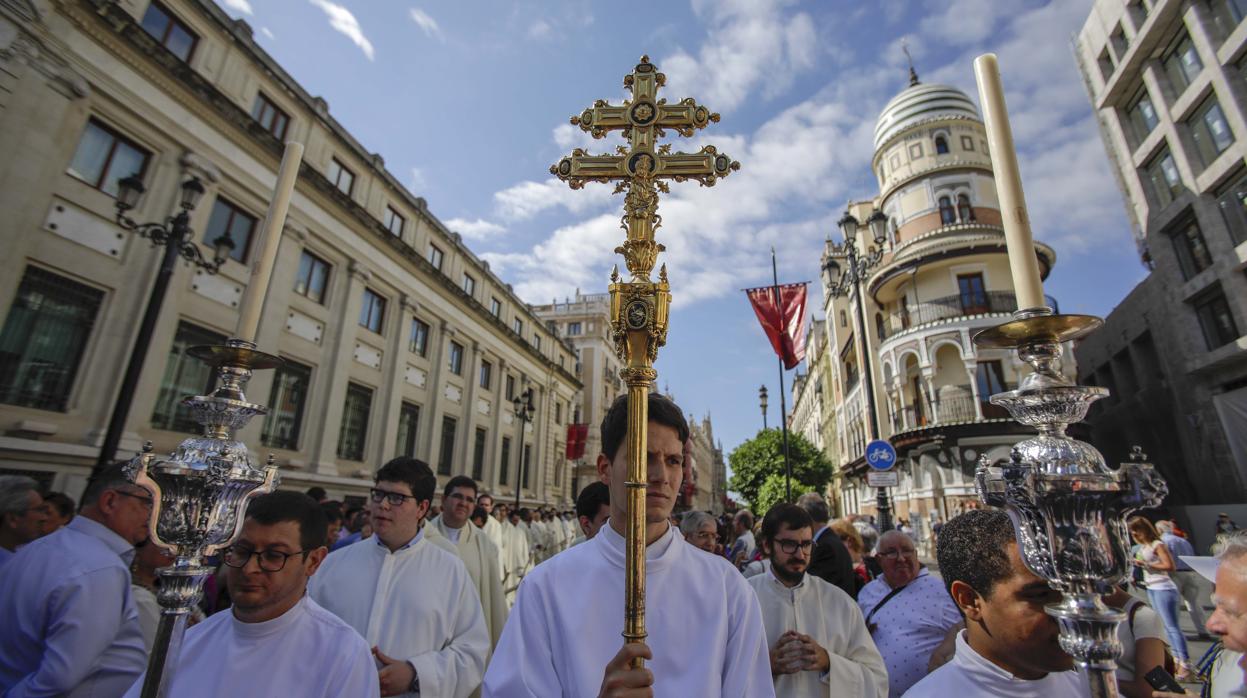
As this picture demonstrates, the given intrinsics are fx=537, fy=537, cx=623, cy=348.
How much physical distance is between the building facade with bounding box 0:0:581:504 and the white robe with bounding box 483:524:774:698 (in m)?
13.1

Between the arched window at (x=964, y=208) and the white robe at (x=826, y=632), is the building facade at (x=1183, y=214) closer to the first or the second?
the arched window at (x=964, y=208)

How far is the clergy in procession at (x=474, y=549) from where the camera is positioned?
526 centimetres

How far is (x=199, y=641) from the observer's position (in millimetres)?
2373

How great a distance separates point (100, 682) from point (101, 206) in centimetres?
1307

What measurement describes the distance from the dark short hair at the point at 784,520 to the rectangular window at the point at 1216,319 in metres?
21.2

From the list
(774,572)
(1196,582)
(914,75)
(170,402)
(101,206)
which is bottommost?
(1196,582)

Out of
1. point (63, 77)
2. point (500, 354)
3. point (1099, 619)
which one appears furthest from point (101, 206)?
point (500, 354)

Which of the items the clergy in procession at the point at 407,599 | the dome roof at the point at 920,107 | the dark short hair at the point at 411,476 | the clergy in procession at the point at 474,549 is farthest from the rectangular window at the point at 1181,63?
the clergy in procession at the point at 407,599

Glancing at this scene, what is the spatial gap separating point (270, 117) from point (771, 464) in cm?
3198

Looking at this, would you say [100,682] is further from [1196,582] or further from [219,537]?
[1196,582]

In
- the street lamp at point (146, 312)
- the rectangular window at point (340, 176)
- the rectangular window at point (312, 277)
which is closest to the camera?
the street lamp at point (146, 312)

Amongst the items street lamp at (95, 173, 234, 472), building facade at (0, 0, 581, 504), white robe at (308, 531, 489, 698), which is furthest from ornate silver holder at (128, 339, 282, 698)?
building facade at (0, 0, 581, 504)

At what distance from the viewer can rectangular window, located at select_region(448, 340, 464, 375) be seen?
2672 centimetres

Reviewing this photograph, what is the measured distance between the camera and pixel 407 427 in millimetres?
23047
